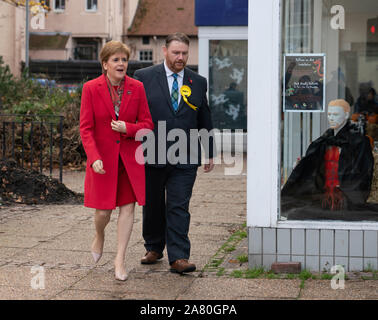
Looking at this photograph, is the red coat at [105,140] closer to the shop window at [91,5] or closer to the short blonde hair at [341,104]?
the short blonde hair at [341,104]

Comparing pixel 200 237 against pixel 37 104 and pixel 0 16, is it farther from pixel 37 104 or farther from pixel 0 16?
pixel 0 16

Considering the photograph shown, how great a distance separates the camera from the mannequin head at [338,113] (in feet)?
20.1

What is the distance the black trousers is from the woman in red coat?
0.42 metres

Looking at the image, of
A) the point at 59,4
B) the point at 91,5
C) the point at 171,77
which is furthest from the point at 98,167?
the point at 59,4

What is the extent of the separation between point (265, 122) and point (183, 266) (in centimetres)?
128

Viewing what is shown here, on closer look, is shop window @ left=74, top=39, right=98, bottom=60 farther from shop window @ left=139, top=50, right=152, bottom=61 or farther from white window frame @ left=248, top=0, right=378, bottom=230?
white window frame @ left=248, top=0, right=378, bottom=230

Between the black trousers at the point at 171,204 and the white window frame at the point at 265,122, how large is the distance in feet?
1.70

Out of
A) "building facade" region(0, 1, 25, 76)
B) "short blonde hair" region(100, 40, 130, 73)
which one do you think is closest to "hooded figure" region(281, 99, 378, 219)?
"short blonde hair" region(100, 40, 130, 73)

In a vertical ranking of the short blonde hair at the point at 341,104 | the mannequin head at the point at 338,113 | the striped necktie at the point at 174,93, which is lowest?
the mannequin head at the point at 338,113

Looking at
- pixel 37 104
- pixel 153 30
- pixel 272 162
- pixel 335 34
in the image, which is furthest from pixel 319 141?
pixel 153 30

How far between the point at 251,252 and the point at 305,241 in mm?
430

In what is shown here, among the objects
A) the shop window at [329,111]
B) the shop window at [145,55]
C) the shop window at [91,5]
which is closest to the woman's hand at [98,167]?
the shop window at [329,111]

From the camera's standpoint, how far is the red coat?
5.71m
